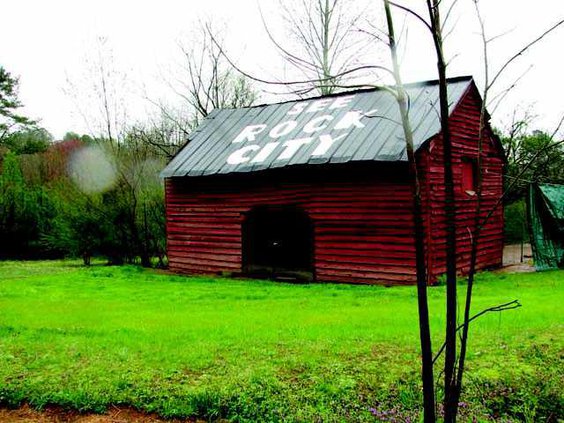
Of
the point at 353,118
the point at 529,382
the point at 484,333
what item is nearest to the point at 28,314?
the point at 484,333

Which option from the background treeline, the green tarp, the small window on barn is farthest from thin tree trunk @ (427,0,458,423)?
the background treeline

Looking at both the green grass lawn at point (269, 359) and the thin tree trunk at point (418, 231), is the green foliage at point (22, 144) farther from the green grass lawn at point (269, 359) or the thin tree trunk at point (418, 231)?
the thin tree trunk at point (418, 231)

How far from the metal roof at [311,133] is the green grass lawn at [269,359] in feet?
16.9

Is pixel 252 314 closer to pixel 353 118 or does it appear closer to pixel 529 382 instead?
pixel 529 382

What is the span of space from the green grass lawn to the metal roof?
5149mm

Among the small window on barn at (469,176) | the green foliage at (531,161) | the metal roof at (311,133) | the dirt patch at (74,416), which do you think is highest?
the metal roof at (311,133)

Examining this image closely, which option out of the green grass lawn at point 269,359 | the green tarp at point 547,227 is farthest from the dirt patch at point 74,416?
Result: the green tarp at point 547,227

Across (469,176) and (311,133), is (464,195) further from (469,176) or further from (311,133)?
(311,133)

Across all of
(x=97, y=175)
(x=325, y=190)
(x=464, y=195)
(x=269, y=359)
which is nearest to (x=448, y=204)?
(x=269, y=359)

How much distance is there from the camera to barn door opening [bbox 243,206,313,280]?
17.5m

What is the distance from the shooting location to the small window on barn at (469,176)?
16.6m

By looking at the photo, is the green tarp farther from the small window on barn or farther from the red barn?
the small window on barn

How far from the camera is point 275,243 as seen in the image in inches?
715

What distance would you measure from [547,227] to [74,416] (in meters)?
15.1
